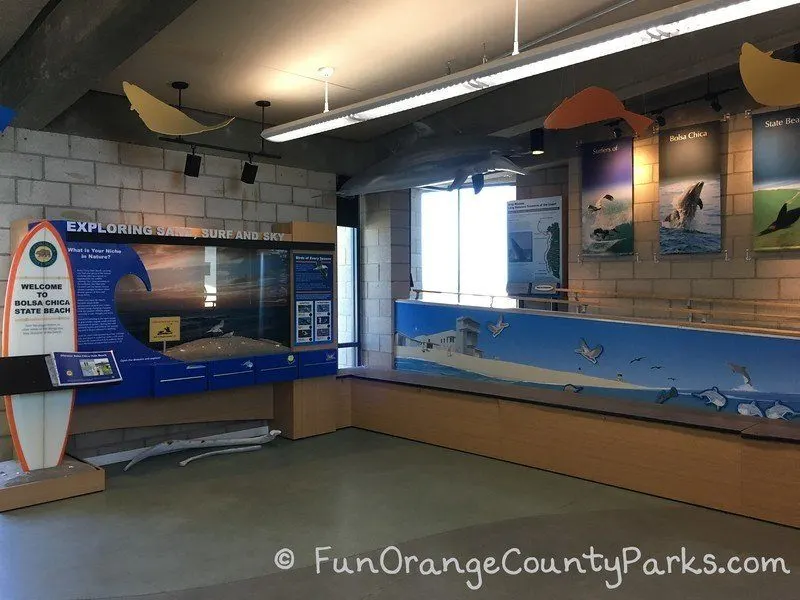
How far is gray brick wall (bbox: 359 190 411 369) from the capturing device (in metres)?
7.90

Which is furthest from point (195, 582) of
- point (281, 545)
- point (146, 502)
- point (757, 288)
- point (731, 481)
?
point (757, 288)

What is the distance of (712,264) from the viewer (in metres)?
6.03

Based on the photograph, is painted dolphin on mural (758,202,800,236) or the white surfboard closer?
the white surfboard

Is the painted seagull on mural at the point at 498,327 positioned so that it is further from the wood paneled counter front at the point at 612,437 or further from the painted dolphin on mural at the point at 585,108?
the painted dolphin on mural at the point at 585,108

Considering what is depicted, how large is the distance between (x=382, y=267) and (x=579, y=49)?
471 cm

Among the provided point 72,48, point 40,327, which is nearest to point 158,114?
point 72,48

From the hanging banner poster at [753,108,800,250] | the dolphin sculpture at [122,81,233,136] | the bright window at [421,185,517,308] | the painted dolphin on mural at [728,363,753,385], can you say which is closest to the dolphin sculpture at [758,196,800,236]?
the hanging banner poster at [753,108,800,250]

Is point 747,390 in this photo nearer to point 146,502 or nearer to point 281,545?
point 281,545

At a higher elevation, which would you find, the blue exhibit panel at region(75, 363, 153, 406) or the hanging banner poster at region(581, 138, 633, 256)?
the hanging banner poster at region(581, 138, 633, 256)

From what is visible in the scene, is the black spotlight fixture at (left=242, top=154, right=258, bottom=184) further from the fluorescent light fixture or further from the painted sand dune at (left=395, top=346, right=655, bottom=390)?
the painted sand dune at (left=395, top=346, right=655, bottom=390)

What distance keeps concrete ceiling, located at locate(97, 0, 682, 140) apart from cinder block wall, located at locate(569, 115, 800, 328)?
2.07 meters

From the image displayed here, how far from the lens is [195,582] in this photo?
11.6 ft

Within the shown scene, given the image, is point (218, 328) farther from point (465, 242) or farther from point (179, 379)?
point (465, 242)

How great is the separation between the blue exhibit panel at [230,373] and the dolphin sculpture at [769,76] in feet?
15.6
